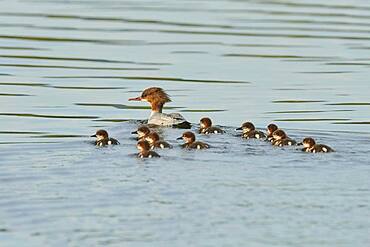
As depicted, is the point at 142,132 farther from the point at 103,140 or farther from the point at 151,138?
the point at 103,140

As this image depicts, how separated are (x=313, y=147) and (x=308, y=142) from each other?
226 millimetres

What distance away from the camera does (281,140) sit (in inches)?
549

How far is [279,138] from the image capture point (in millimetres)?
14031

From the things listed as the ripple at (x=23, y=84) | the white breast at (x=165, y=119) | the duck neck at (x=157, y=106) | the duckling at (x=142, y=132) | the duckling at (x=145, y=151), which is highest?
the ripple at (x=23, y=84)

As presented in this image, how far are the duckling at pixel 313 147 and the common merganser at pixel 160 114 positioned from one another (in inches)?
102

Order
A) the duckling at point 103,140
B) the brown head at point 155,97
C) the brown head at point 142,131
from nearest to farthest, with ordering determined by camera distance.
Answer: the duckling at point 103,140 → the brown head at point 142,131 → the brown head at point 155,97

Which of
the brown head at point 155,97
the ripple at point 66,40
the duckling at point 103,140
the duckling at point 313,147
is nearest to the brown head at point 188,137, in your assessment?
the duckling at point 103,140

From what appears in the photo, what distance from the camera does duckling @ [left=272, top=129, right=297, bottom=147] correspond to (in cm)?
1391

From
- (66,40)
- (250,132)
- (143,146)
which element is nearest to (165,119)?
(250,132)

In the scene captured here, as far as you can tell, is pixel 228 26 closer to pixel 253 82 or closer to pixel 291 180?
pixel 253 82

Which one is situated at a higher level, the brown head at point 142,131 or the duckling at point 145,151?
the brown head at point 142,131

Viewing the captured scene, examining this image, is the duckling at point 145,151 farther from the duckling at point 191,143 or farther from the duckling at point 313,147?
the duckling at point 313,147

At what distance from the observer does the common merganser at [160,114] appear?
16125 mm

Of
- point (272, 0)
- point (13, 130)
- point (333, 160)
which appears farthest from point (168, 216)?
point (272, 0)
